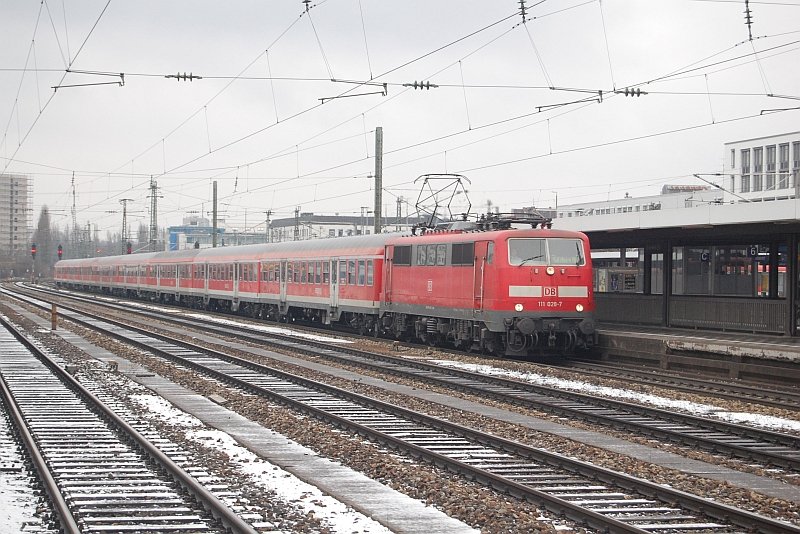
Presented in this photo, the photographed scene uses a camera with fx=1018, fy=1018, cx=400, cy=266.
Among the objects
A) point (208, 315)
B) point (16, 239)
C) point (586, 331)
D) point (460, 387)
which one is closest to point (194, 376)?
point (460, 387)

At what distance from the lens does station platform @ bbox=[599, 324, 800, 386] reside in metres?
21.1

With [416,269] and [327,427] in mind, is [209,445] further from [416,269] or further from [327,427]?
[416,269]

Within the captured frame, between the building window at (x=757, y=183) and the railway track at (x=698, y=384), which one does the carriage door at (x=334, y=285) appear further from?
the building window at (x=757, y=183)

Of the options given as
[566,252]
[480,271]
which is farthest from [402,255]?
[566,252]

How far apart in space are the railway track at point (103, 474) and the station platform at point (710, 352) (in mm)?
13422

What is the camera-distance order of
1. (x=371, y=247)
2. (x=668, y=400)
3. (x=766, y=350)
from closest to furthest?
(x=668, y=400) < (x=766, y=350) < (x=371, y=247)

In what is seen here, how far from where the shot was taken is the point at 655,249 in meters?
29.5

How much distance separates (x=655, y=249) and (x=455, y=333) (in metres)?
6.61

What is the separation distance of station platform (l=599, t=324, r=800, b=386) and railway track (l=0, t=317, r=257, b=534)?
Result: 1342 centimetres

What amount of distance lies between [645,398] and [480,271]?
26.8 ft

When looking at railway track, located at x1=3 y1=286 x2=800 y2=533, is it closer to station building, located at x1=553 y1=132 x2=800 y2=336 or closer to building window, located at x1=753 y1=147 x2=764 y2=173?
station building, located at x1=553 y1=132 x2=800 y2=336

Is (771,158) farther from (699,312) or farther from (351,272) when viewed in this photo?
(699,312)

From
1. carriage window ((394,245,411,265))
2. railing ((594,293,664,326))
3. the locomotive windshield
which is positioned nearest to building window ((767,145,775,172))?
railing ((594,293,664,326))

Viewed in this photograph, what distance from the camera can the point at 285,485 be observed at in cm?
1050
